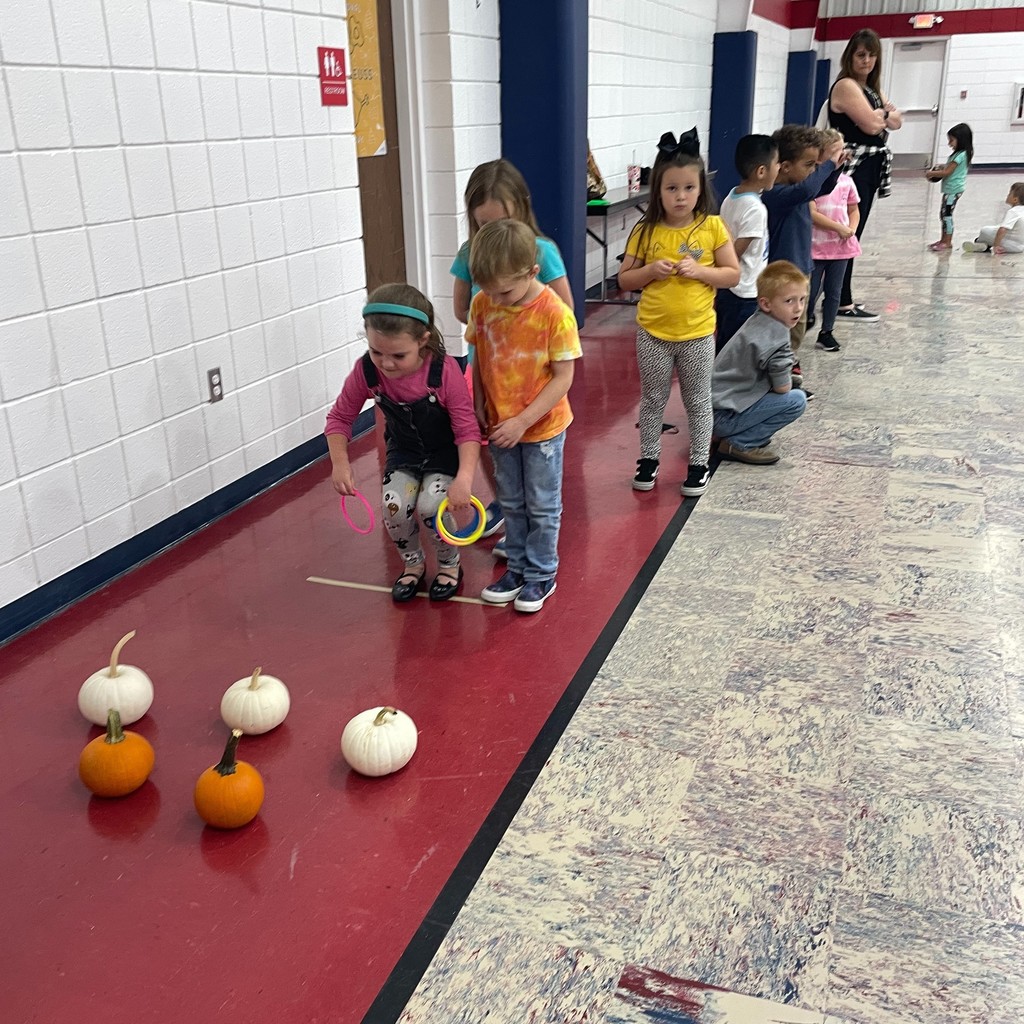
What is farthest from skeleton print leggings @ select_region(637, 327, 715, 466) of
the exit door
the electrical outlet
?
the exit door

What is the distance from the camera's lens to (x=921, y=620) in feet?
8.83

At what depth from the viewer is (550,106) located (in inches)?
219

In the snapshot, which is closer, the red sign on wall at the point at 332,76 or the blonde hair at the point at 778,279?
the blonde hair at the point at 778,279

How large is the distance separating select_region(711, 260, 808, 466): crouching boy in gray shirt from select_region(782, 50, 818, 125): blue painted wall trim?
43.4 ft

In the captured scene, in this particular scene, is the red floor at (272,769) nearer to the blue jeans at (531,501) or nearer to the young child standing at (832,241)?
the blue jeans at (531,501)

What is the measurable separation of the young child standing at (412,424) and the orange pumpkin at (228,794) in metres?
0.87

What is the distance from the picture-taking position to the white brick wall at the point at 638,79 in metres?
7.29

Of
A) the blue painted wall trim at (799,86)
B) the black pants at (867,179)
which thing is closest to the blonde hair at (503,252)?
the black pants at (867,179)

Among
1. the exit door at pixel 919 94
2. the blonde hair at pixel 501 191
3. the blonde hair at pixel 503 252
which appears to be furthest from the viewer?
the exit door at pixel 919 94

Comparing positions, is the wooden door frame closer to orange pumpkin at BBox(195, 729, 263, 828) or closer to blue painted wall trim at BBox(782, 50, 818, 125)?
orange pumpkin at BBox(195, 729, 263, 828)

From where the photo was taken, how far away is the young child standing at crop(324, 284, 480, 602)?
8.18ft

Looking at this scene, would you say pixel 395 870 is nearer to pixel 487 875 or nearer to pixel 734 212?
pixel 487 875

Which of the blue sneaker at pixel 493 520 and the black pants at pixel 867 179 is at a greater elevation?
the black pants at pixel 867 179

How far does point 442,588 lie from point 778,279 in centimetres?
182
